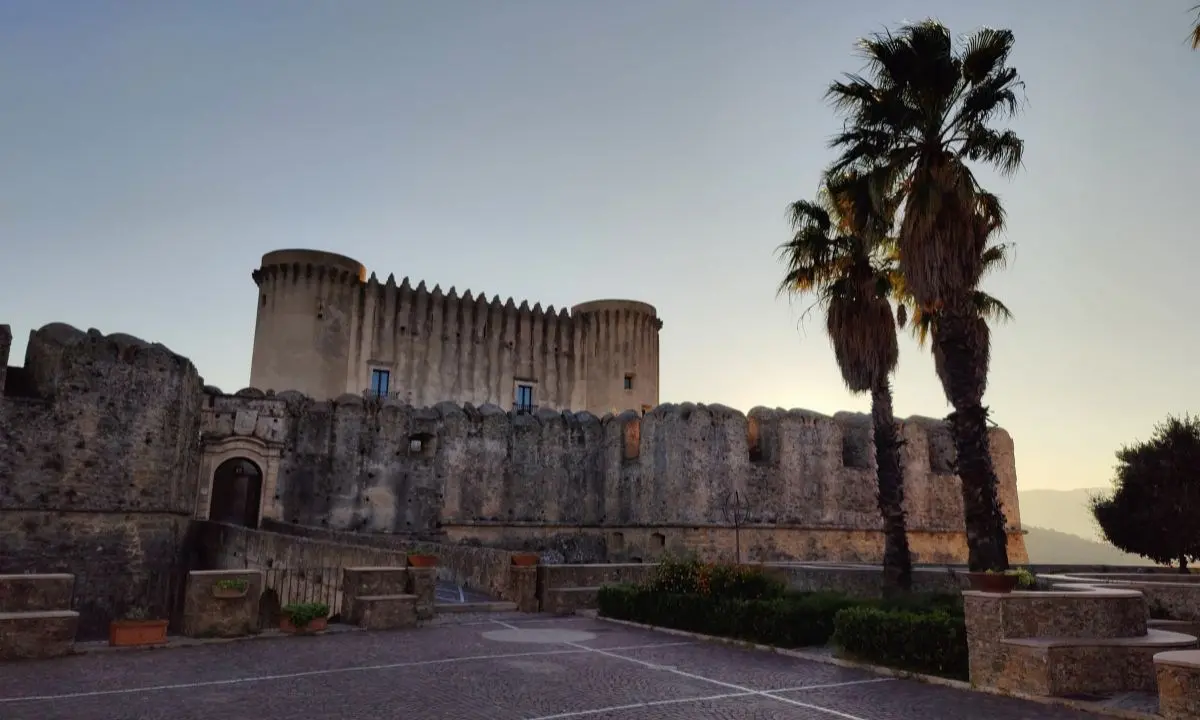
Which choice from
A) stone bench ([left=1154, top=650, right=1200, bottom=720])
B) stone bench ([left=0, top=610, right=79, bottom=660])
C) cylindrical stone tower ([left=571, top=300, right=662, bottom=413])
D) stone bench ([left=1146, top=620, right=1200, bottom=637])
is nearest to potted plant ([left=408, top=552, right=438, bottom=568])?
stone bench ([left=0, top=610, right=79, bottom=660])

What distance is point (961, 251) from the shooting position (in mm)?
12031

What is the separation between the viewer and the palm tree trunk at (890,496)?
13.9m

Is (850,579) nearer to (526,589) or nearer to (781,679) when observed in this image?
(526,589)

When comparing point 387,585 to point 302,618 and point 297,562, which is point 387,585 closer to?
point 302,618

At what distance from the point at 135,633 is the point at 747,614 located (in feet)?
26.8

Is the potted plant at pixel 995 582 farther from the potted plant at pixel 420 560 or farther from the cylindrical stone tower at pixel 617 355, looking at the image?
the cylindrical stone tower at pixel 617 355

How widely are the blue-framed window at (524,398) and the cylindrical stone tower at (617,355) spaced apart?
3.36 meters

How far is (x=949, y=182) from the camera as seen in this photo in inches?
483

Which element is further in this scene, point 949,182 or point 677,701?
point 949,182

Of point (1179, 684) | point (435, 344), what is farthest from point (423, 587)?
point (435, 344)

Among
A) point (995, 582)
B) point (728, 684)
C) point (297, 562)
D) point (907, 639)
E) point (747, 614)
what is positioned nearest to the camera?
point (728, 684)

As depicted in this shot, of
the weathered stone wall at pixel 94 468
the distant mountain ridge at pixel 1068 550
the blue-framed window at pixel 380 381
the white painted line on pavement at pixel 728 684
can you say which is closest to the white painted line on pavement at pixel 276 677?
the white painted line on pavement at pixel 728 684

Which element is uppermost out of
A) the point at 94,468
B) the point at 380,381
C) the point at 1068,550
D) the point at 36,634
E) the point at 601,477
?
the point at 380,381

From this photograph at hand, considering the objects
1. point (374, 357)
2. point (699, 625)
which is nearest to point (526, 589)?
point (699, 625)
